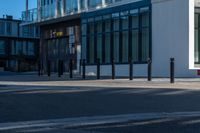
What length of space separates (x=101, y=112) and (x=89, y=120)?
152cm

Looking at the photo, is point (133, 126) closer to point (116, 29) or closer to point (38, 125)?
point (38, 125)

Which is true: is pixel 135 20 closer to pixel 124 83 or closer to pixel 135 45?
pixel 135 45

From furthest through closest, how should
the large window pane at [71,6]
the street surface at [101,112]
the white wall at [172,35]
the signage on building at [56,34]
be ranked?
the signage on building at [56,34], the large window pane at [71,6], the white wall at [172,35], the street surface at [101,112]

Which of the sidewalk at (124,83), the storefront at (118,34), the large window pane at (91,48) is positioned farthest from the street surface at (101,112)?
the large window pane at (91,48)

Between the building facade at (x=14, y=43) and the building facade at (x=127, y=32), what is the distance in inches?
1396

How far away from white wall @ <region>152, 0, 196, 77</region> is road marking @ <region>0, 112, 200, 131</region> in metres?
20.4

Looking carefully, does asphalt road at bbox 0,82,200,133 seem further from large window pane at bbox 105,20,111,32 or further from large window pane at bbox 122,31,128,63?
large window pane at bbox 105,20,111,32

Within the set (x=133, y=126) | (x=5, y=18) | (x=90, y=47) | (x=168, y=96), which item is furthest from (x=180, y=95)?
(x=5, y=18)

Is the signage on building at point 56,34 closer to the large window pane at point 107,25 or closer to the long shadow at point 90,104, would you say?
the large window pane at point 107,25

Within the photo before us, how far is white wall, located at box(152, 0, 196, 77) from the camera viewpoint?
32156mm

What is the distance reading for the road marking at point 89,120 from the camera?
1013 cm

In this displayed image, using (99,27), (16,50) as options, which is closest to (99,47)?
(99,27)

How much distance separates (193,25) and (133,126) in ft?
74.9

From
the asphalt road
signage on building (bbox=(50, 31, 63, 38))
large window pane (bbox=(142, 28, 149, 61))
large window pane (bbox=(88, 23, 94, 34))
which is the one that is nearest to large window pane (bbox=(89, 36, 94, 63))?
A: large window pane (bbox=(88, 23, 94, 34))
